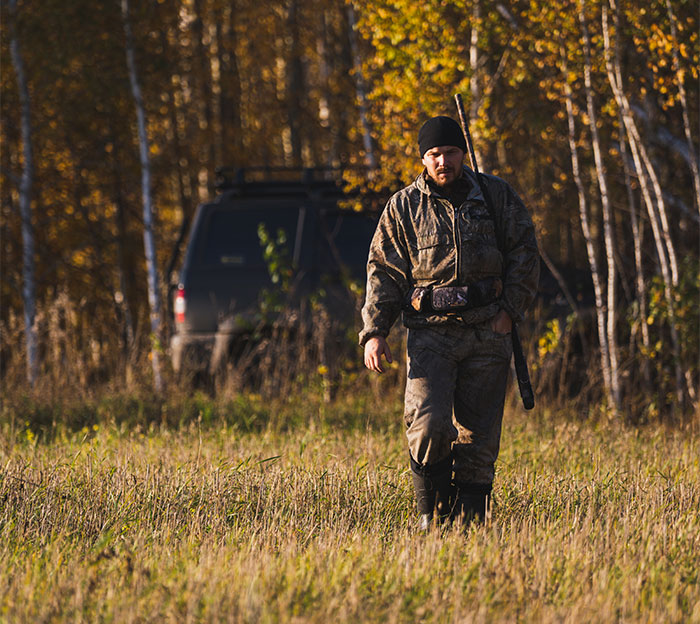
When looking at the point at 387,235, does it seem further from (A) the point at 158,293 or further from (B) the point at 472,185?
(A) the point at 158,293

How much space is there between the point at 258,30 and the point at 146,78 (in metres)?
5.33

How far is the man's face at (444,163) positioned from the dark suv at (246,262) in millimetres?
3900

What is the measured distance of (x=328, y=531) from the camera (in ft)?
13.7

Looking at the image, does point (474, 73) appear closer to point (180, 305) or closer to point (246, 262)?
point (246, 262)

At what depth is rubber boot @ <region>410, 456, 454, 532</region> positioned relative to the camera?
457 centimetres

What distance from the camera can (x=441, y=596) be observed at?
10.8 feet

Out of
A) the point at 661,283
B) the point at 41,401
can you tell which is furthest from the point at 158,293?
the point at 661,283

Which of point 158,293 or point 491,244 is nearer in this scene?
point 491,244

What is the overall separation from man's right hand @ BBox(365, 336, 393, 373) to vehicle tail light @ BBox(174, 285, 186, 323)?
4.17 m

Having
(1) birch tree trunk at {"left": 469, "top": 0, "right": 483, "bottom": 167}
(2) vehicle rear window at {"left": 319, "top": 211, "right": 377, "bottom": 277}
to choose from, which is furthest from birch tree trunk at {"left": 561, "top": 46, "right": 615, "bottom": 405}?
(2) vehicle rear window at {"left": 319, "top": 211, "right": 377, "bottom": 277}

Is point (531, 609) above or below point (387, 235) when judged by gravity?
below

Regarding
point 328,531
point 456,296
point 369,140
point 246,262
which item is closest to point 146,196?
point 369,140

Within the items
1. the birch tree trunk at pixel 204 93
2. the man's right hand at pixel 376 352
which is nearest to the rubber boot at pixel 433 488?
the man's right hand at pixel 376 352

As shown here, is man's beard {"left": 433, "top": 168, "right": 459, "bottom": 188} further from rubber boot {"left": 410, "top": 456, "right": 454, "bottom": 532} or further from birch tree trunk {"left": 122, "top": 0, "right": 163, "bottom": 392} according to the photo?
birch tree trunk {"left": 122, "top": 0, "right": 163, "bottom": 392}
